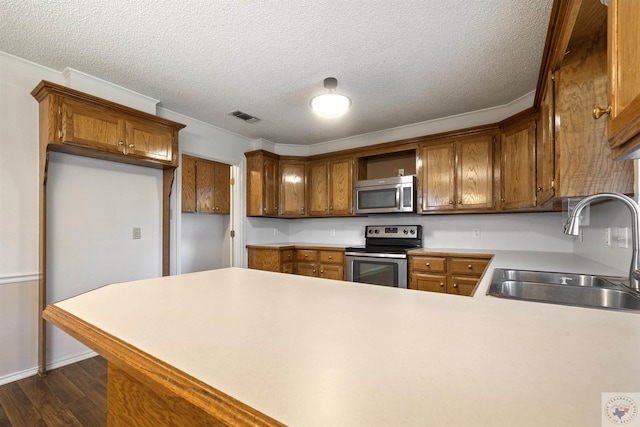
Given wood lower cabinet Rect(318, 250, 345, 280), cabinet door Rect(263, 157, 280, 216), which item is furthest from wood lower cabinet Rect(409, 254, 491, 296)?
cabinet door Rect(263, 157, 280, 216)

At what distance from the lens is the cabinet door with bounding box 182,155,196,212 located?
4730mm

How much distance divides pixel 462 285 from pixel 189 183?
4114 millimetres

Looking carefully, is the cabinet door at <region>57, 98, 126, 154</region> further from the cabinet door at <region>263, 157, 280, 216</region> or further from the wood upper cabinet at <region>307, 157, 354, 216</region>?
the wood upper cabinet at <region>307, 157, 354, 216</region>

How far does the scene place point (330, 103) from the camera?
2.50 metres

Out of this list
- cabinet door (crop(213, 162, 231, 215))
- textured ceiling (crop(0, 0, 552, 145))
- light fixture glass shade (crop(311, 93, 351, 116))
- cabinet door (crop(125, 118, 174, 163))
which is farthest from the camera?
cabinet door (crop(213, 162, 231, 215))

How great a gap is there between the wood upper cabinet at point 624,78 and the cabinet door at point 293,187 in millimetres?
3741

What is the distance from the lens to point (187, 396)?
1.56 feet

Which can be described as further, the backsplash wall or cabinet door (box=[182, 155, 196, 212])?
cabinet door (box=[182, 155, 196, 212])

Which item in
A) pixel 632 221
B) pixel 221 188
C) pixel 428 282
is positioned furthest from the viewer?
pixel 221 188

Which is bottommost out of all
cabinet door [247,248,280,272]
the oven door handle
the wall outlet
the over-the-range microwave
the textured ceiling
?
cabinet door [247,248,280,272]

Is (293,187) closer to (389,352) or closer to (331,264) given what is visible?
(331,264)

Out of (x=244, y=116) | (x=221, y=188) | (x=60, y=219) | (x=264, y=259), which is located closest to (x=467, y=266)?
(x=264, y=259)

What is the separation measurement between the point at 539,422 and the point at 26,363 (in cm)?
325

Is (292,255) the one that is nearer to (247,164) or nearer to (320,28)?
(247,164)
